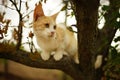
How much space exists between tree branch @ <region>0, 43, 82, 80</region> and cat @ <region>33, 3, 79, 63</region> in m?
0.04

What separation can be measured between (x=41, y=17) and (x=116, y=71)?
0.38 meters

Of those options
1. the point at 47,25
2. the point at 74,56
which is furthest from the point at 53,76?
the point at 47,25

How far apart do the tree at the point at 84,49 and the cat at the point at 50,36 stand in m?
0.07

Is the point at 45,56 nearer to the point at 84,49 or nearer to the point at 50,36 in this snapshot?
the point at 50,36

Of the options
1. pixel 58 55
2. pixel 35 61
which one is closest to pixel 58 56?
pixel 58 55

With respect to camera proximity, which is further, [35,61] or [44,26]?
[44,26]

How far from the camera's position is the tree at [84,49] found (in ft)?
3.27

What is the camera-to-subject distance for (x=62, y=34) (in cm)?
121

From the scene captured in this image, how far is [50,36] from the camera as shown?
118 cm

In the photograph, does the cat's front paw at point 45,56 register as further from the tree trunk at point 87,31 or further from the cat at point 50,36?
the tree trunk at point 87,31

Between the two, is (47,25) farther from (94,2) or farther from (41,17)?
(94,2)

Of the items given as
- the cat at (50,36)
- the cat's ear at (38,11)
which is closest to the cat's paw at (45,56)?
the cat at (50,36)

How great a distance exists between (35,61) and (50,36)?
0.15 m

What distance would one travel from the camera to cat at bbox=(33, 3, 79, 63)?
1167 mm
